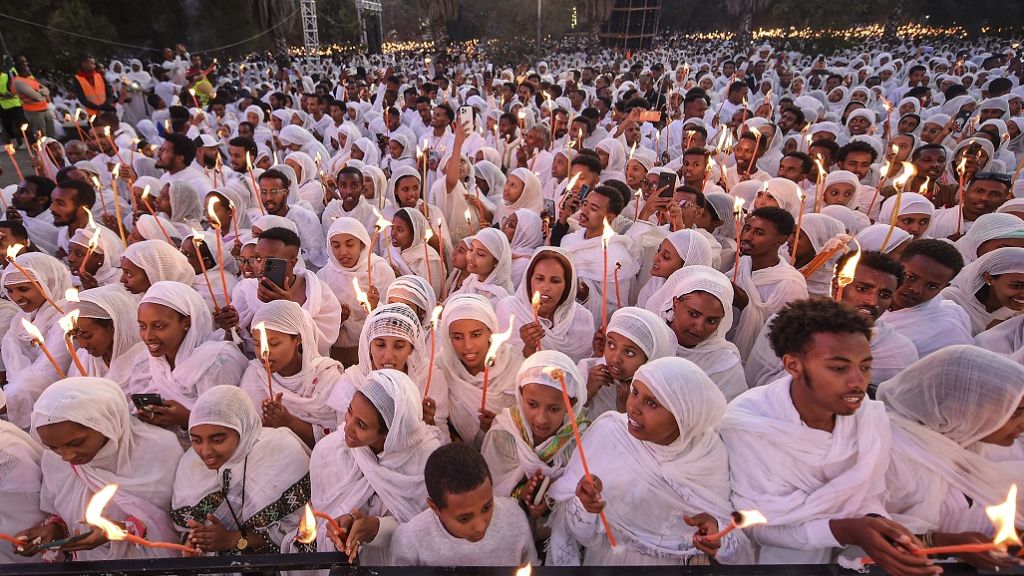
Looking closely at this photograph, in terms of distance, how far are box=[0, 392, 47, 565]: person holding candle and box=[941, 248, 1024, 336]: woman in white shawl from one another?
4.62m

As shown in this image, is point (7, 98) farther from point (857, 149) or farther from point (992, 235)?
point (992, 235)

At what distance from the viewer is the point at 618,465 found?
1989mm

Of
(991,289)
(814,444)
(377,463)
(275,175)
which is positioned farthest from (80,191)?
(991,289)

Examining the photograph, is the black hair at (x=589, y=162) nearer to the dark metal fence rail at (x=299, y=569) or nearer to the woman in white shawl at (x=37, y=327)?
the woman in white shawl at (x=37, y=327)

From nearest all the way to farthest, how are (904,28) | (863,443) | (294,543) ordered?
(863,443) < (294,543) < (904,28)

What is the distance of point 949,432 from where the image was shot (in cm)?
192

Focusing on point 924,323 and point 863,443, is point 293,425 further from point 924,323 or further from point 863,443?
point 924,323

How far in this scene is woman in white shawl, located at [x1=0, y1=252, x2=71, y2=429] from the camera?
289cm

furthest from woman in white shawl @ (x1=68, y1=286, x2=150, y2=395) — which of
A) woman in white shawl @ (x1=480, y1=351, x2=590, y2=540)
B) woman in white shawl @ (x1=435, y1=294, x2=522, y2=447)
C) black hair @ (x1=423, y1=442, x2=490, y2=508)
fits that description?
woman in white shawl @ (x1=480, y1=351, x2=590, y2=540)

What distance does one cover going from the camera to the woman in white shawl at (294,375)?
9.02 ft

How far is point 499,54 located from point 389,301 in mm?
25356

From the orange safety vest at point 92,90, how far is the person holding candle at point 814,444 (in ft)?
37.8

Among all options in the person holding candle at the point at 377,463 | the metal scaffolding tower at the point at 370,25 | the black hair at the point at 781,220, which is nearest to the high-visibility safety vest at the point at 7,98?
the person holding candle at the point at 377,463

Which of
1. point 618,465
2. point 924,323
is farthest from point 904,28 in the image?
point 618,465
